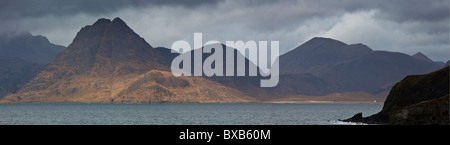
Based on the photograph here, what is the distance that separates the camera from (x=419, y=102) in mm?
79750

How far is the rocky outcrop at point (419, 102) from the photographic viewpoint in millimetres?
57406

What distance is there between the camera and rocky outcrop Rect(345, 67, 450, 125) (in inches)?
2260
